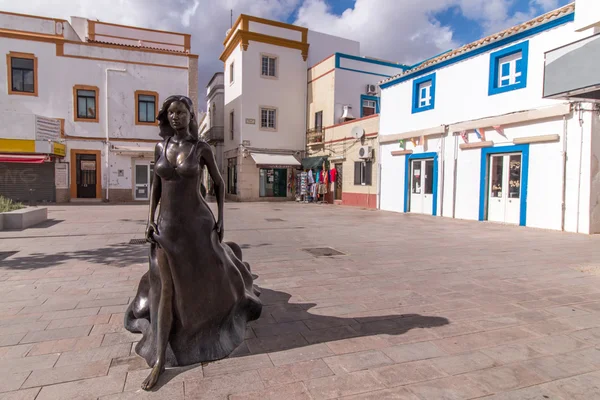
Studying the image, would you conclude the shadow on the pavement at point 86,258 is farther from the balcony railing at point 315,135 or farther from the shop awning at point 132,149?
the balcony railing at point 315,135

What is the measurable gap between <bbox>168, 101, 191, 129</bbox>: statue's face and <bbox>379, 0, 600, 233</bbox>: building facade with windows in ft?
31.8

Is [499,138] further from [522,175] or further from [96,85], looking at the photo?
[96,85]

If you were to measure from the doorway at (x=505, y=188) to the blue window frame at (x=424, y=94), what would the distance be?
396 cm

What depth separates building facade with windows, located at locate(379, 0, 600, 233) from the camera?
10867 mm

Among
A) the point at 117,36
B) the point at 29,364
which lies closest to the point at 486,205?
the point at 29,364

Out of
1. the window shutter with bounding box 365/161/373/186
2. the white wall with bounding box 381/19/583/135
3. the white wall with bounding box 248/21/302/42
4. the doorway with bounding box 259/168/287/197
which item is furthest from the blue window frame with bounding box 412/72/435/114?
the white wall with bounding box 248/21/302/42

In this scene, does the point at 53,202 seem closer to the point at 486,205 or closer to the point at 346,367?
the point at 486,205

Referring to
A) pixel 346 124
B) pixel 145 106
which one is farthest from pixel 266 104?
pixel 145 106

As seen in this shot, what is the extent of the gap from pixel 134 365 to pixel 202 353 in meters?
0.51

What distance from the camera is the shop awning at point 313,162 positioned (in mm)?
23969

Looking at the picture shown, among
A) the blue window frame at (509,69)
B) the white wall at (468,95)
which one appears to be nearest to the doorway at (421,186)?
the white wall at (468,95)

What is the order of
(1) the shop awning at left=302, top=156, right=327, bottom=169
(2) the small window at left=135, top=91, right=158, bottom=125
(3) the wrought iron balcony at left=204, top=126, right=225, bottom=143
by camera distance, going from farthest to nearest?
(3) the wrought iron balcony at left=204, top=126, right=225, bottom=143 → (1) the shop awning at left=302, top=156, right=327, bottom=169 → (2) the small window at left=135, top=91, right=158, bottom=125

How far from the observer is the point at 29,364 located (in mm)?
2967

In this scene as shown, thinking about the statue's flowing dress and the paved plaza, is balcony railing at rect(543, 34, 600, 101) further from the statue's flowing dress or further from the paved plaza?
the statue's flowing dress
